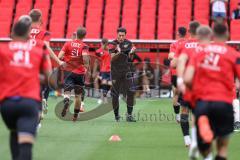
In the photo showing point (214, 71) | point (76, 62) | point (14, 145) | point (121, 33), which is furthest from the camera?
point (76, 62)

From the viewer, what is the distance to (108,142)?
43.1 ft

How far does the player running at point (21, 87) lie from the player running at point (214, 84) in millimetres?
1933

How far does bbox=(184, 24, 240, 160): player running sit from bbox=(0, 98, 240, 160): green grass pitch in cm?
274

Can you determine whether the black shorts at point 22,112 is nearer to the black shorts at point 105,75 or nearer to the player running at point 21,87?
the player running at point 21,87

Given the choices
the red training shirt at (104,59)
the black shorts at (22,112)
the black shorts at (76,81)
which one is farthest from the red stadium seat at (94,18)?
the black shorts at (22,112)

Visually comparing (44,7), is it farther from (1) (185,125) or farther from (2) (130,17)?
(1) (185,125)

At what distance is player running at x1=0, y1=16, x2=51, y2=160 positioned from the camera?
8023 millimetres

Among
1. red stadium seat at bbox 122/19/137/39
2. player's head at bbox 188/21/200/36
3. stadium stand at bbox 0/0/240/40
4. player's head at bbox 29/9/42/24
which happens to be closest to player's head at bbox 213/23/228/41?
player's head at bbox 188/21/200/36

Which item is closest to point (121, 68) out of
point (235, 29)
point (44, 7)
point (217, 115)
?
point (217, 115)

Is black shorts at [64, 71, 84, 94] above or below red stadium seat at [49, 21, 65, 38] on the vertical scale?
below

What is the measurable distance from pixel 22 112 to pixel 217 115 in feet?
7.84

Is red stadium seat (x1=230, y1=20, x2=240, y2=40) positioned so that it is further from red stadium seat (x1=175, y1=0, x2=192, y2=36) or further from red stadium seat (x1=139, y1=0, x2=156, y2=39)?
red stadium seat (x1=139, y1=0, x2=156, y2=39)

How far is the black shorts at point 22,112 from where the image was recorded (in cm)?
802

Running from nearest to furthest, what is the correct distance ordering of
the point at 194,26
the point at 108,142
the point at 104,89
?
the point at 194,26 → the point at 108,142 → the point at 104,89
